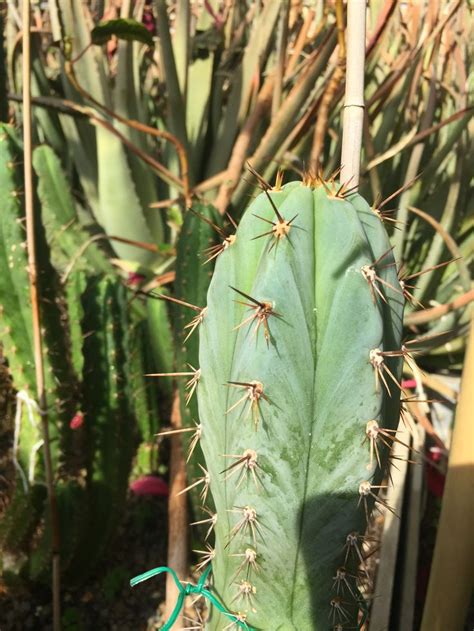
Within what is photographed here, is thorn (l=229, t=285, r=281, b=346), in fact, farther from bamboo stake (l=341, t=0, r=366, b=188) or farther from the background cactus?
the background cactus

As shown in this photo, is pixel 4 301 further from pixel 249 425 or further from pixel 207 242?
pixel 249 425

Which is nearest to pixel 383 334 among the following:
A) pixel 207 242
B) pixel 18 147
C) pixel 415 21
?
pixel 207 242

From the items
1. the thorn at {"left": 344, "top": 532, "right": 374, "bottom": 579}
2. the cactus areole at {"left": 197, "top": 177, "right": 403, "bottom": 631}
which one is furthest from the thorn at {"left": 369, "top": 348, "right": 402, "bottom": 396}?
the thorn at {"left": 344, "top": 532, "right": 374, "bottom": 579}

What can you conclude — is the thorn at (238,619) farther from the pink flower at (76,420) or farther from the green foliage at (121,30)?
the green foliage at (121,30)

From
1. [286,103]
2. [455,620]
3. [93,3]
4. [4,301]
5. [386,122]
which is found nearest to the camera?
[455,620]

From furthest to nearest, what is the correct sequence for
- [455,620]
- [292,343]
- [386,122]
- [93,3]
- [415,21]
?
1. [93,3]
2. [415,21]
3. [386,122]
4. [455,620]
5. [292,343]

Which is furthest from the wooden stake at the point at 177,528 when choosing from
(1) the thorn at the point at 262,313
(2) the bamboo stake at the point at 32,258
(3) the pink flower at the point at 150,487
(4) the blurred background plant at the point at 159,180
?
(1) the thorn at the point at 262,313

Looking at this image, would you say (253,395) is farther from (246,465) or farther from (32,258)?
(32,258)
